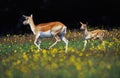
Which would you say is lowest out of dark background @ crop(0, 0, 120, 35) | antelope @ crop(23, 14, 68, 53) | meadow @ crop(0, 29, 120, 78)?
meadow @ crop(0, 29, 120, 78)

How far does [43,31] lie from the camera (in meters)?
19.5

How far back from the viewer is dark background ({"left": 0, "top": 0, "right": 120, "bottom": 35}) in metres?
33.0

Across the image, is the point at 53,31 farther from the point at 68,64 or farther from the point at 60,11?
the point at 60,11

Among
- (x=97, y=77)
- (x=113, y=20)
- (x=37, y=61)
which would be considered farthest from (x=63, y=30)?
(x=113, y=20)

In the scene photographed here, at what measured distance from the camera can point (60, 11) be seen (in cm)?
3394

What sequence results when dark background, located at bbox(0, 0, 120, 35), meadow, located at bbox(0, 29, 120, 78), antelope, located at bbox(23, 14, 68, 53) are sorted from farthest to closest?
dark background, located at bbox(0, 0, 120, 35) → antelope, located at bbox(23, 14, 68, 53) → meadow, located at bbox(0, 29, 120, 78)

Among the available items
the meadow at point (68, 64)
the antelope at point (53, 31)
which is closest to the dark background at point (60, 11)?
the antelope at point (53, 31)

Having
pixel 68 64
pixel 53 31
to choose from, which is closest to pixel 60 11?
pixel 53 31

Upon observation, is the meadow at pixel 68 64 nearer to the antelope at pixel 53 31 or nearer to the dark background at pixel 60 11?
the antelope at pixel 53 31

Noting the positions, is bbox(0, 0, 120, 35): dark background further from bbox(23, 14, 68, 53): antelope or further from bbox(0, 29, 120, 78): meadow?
bbox(0, 29, 120, 78): meadow

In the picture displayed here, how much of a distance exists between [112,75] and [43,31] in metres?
7.77

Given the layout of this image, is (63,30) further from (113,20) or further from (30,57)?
(113,20)

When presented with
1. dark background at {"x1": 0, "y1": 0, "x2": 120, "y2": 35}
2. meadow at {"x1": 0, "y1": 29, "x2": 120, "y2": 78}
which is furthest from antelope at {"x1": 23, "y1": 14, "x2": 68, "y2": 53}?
dark background at {"x1": 0, "y1": 0, "x2": 120, "y2": 35}

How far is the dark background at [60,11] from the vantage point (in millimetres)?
33031
